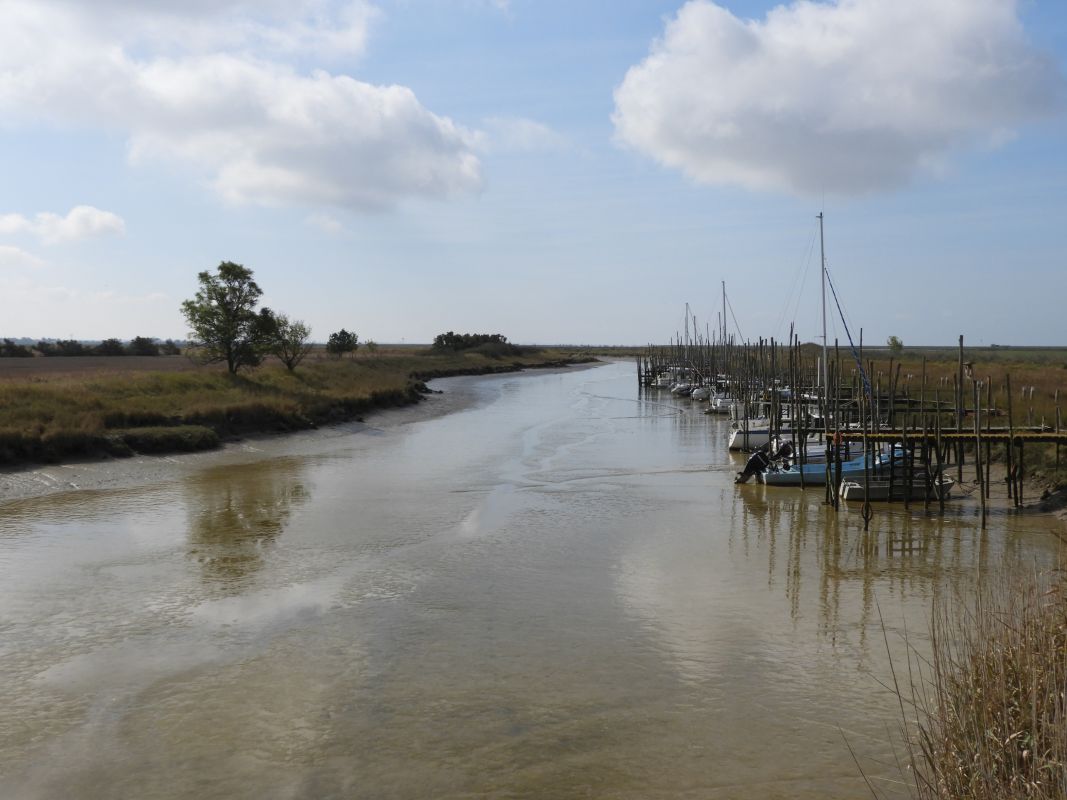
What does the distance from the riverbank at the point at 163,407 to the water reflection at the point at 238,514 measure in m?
4.71

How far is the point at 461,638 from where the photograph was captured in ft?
47.7

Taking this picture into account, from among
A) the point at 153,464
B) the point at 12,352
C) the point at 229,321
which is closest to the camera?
the point at 153,464

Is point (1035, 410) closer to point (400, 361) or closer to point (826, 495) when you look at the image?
point (826, 495)

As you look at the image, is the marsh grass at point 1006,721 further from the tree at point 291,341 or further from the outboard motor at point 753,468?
the tree at point 291,341

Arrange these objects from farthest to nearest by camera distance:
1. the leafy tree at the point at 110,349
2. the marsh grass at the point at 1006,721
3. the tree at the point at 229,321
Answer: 1. the leafy tree at the point at 110,349
2. the tree at the point at 229,321
3. the marsh grass at the point at 1006,721

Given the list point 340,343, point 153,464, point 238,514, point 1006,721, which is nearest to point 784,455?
point 238,514

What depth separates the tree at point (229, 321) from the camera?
52594mm

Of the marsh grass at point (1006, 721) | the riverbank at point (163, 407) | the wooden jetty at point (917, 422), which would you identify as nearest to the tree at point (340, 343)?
the riverbank at point (163, 407)

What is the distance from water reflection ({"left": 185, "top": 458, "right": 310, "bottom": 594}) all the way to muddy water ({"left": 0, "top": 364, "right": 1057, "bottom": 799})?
14cm

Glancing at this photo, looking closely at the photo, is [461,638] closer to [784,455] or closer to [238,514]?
[238,514]

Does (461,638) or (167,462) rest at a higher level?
(167,462)

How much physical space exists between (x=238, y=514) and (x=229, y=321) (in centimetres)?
3025

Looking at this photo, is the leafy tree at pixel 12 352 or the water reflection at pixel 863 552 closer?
the water reflection at pixel 863 552

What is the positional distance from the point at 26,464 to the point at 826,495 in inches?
1087
